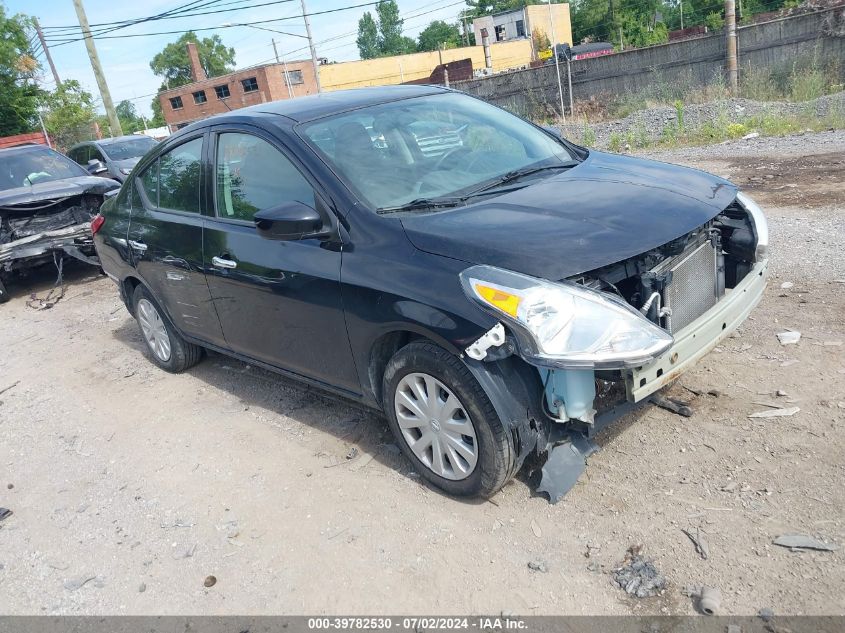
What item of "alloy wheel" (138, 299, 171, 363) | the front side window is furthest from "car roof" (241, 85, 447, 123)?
"alloy wheel" (138, 299, 171, 363)

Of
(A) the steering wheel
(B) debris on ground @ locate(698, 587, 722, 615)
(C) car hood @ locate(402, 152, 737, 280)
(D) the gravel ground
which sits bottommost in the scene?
(D) the gravel ground

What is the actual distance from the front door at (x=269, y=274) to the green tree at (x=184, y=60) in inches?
3821

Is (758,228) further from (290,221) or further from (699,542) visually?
(290,221)

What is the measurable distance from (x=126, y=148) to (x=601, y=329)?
14.1 m

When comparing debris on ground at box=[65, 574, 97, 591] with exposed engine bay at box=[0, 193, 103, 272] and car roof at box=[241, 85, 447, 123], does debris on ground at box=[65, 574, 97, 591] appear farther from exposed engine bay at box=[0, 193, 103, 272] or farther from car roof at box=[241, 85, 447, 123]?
exposed engine bay at box=[0, 193, 103, 272]

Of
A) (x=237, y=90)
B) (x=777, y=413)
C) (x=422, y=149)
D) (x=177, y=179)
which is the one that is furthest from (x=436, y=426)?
(x=237, y=90)

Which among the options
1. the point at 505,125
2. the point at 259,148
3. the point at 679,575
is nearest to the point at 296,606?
the point at 679,575

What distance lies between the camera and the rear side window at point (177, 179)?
469 cm

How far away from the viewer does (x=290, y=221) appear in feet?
11.5

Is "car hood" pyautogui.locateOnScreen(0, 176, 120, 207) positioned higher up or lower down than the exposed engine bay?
higher up

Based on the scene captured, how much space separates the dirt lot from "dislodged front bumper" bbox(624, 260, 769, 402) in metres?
0.57

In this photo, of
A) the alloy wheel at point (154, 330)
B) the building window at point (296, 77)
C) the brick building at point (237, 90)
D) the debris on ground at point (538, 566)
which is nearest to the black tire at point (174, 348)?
the alloy wheel at point (154, 330)

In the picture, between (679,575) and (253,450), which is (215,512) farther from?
(679,575)

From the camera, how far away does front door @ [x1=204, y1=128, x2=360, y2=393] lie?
148 inches
